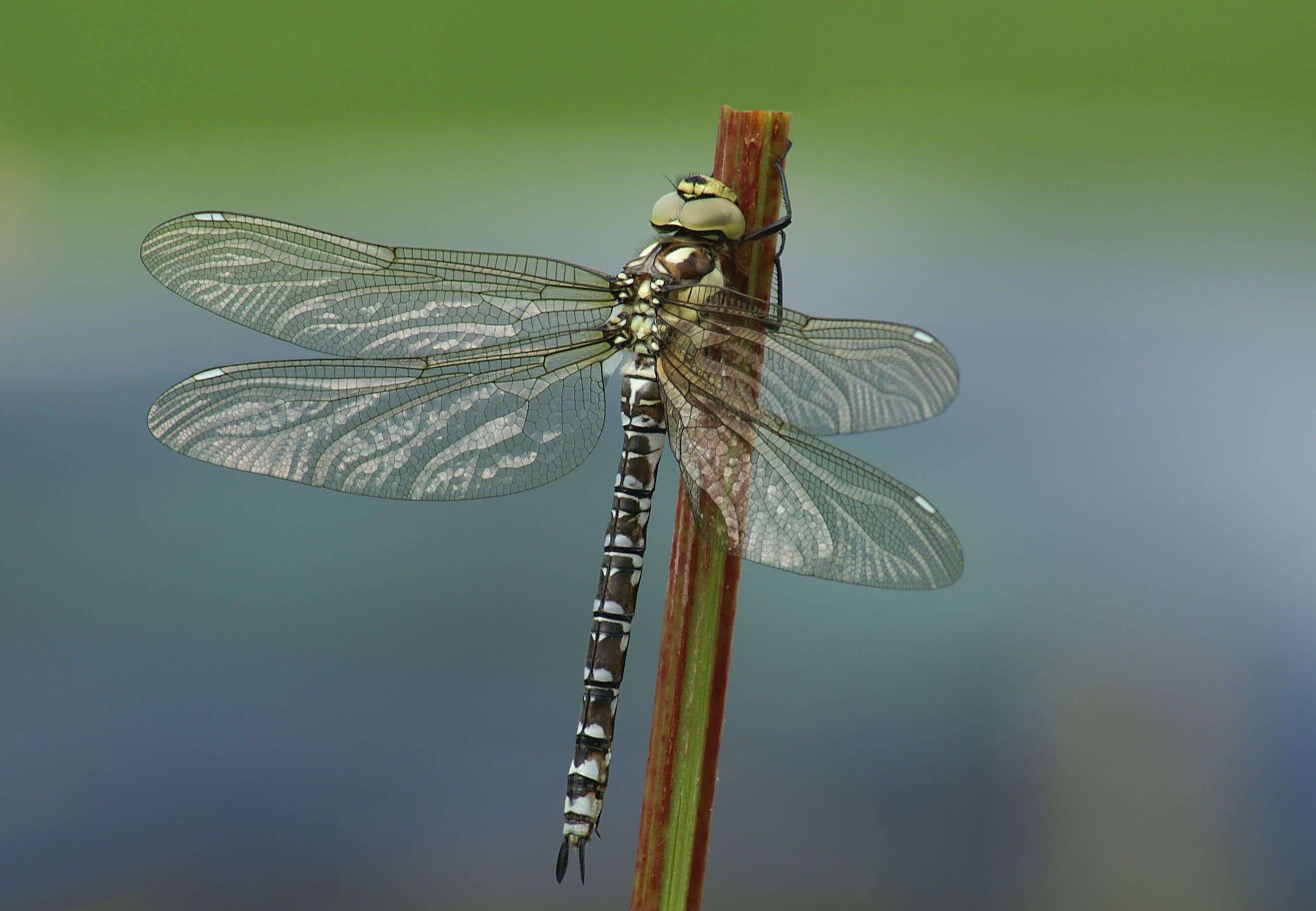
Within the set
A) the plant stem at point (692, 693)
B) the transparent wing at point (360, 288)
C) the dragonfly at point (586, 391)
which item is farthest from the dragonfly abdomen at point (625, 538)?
the plant stem at point (692, 693)

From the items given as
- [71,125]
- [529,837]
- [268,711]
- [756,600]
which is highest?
[71,125]

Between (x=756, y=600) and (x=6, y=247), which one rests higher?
(x=6, y=247)

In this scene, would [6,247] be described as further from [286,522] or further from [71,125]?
[286,522]

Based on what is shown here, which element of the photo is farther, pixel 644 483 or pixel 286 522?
pixel 286 522

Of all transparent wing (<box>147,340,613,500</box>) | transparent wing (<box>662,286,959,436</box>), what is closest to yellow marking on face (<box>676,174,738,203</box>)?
transparent wing (<box>662,286,959,436</box>)

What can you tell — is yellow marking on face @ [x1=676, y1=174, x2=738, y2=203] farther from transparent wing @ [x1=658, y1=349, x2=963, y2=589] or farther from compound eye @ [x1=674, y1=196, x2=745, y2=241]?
transparent wing @ [x1=658, y1=349, x2=963, y2=589]

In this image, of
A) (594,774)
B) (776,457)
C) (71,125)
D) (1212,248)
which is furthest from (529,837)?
(71,125)
